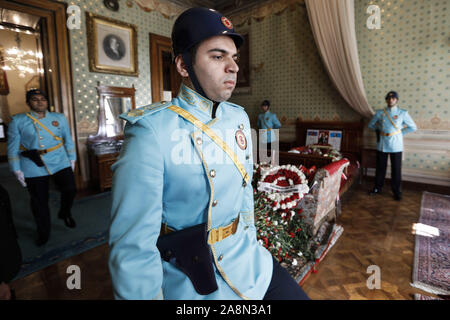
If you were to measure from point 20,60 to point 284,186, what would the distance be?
10046 mm

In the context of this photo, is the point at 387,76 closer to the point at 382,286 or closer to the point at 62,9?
the point at 382,286

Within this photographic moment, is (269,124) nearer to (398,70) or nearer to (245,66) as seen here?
(245,66)

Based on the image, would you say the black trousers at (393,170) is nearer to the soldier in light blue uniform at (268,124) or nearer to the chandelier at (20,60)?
the soldier in light blue uniform at (268,124)

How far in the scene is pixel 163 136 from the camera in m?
0.85

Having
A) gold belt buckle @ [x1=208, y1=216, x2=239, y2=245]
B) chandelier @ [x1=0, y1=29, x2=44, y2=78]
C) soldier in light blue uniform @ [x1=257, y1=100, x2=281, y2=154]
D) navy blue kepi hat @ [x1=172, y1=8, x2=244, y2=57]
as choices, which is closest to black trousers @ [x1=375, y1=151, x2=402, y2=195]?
soldier in light blue uniform @ [x1=257, y1=100, x2=281, y2=154]

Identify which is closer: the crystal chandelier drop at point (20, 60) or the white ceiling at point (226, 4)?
the white ceiling at point (226, 4)

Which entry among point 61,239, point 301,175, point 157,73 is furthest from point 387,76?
point 61,239

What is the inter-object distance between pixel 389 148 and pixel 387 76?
1777mm

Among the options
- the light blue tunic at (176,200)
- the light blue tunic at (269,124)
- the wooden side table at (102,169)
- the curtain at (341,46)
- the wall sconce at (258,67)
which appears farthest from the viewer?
the wall sconce at (258,67)

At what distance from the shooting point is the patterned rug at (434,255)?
2283 millimetres

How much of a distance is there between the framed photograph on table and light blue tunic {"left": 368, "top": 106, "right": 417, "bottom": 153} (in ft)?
19.1

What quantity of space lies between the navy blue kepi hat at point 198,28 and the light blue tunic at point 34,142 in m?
3.02

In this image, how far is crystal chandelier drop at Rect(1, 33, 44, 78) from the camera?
7938mm

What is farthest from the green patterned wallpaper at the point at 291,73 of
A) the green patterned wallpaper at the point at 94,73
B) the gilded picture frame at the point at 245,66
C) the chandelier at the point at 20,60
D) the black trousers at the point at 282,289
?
the chandelier at the point at 20,60
